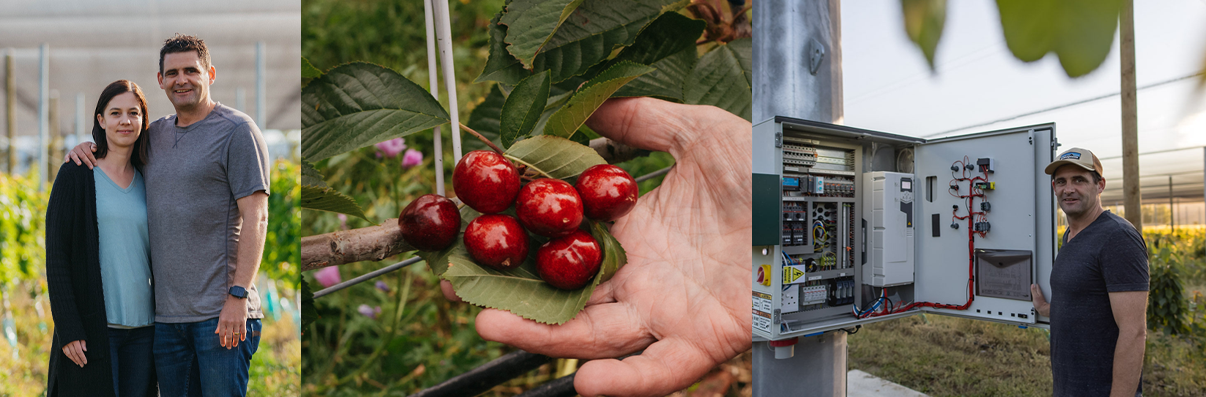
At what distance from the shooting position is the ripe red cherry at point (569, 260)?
1.05ft

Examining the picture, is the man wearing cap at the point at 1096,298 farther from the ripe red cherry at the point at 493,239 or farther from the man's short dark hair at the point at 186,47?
the man's short dark hair at the point at 186,47

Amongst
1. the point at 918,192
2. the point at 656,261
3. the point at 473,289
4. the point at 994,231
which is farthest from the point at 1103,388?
the point at 473,289

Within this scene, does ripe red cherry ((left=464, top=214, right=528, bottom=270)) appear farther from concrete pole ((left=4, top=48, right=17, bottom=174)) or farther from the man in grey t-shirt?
concrete pole ((left=4, top=48, right=17, bottom=174))

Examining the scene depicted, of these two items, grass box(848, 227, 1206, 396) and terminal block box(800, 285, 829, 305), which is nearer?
grass box(848, 227, 1206, 396)

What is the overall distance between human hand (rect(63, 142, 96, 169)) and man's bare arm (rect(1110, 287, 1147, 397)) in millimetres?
1605

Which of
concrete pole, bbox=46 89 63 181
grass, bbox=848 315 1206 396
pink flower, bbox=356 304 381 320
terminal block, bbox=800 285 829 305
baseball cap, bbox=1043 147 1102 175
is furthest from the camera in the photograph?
terminal block, bbox=800 285 829 305

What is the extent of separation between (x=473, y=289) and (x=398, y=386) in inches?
18.0

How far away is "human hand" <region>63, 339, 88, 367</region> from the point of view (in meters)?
0.48

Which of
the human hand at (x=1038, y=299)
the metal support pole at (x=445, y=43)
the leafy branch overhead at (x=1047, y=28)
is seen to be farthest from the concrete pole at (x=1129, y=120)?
the metal support pole at (x=445, y=43)

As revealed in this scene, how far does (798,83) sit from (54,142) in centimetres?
122

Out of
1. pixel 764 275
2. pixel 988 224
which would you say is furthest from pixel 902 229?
pixel 764 275

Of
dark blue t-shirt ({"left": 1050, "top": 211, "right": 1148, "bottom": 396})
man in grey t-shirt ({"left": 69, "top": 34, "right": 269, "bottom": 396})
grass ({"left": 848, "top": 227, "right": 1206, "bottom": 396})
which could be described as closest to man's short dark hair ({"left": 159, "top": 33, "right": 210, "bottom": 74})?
man in grey t-shirt ({"left": 69, "top": 34, "right": 269, "bottom": 396})

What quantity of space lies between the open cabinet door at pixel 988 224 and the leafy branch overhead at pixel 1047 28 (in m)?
0.21

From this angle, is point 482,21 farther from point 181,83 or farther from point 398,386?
point 398,386
